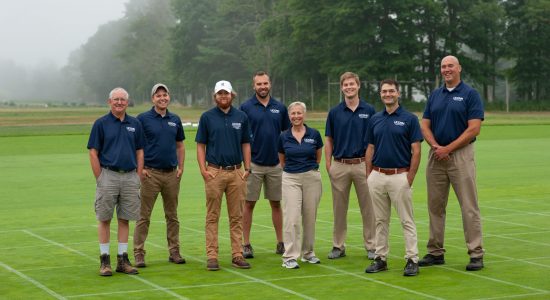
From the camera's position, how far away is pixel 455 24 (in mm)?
90500

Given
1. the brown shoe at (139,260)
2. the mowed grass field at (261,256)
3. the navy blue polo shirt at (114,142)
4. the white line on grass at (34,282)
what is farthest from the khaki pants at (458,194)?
the white line on grass at (34,282)

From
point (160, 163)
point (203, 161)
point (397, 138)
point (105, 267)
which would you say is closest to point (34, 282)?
point (105, 267)

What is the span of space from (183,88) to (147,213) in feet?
439

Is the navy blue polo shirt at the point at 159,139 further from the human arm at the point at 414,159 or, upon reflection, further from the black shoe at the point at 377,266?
the human arm at the point at 414,159

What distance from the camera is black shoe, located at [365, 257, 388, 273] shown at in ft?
37.2

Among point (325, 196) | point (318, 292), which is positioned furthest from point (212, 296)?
point (325, 196)

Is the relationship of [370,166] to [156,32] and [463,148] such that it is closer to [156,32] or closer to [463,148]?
[463,148]

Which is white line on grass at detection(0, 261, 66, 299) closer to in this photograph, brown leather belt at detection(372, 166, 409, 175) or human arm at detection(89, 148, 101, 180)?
human arm at detection(89, 148, 101, 180)

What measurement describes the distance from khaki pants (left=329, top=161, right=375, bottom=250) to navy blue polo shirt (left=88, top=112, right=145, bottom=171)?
2473mm

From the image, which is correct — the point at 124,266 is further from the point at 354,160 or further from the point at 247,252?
the point at 354,160

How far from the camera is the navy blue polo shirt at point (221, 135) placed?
1184cm

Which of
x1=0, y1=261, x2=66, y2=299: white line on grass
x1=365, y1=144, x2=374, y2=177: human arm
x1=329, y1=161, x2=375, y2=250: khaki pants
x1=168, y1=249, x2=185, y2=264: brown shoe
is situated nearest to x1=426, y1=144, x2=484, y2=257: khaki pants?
x1=365, y1=144, x2=374, y2=177: human arm

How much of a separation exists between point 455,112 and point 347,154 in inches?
57.0

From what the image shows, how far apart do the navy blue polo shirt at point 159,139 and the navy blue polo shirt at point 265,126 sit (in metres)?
0.99
